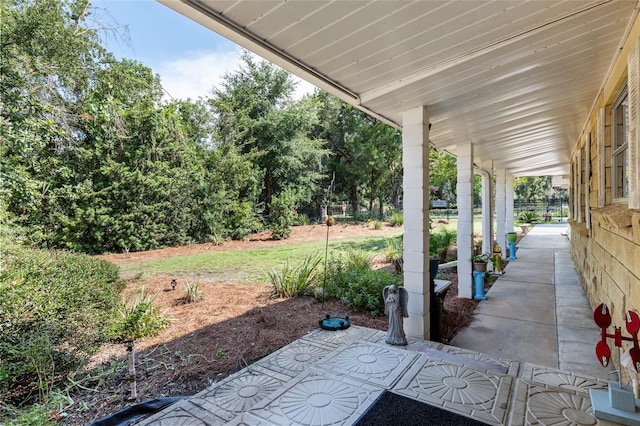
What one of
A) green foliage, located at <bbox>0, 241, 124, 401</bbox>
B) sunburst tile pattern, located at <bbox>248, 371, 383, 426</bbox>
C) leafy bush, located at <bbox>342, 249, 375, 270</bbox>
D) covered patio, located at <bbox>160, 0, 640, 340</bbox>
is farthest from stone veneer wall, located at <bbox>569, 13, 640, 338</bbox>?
green foliage, located at <bbox>0, 241, 124, 401</bbox>

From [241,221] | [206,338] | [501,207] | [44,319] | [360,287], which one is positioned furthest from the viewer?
[241,221]

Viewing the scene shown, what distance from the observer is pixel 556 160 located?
8.66m

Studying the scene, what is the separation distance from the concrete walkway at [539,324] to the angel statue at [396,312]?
0.82 metres

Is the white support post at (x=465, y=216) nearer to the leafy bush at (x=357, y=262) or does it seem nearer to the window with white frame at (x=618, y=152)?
the leafy bush at (x=357, y=262)

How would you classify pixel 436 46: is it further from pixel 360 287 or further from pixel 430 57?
pixel 360 287

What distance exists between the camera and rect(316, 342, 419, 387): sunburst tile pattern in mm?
2486

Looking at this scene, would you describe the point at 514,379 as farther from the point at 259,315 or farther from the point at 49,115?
the point at 49,115

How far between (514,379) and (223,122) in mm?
13425

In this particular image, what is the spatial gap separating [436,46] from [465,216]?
359 centimetres

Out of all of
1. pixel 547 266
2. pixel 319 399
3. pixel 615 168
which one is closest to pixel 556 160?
pixel 547 266

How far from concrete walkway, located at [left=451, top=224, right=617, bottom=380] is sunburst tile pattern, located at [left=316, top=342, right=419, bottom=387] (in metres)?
1.04

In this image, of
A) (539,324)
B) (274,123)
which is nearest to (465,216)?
(539,324)

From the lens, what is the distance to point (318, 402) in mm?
2172

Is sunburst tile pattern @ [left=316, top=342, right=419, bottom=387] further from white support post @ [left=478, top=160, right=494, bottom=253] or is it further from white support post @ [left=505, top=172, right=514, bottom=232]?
white support post @ [left=505, top=172, right=514, bottom=232]
